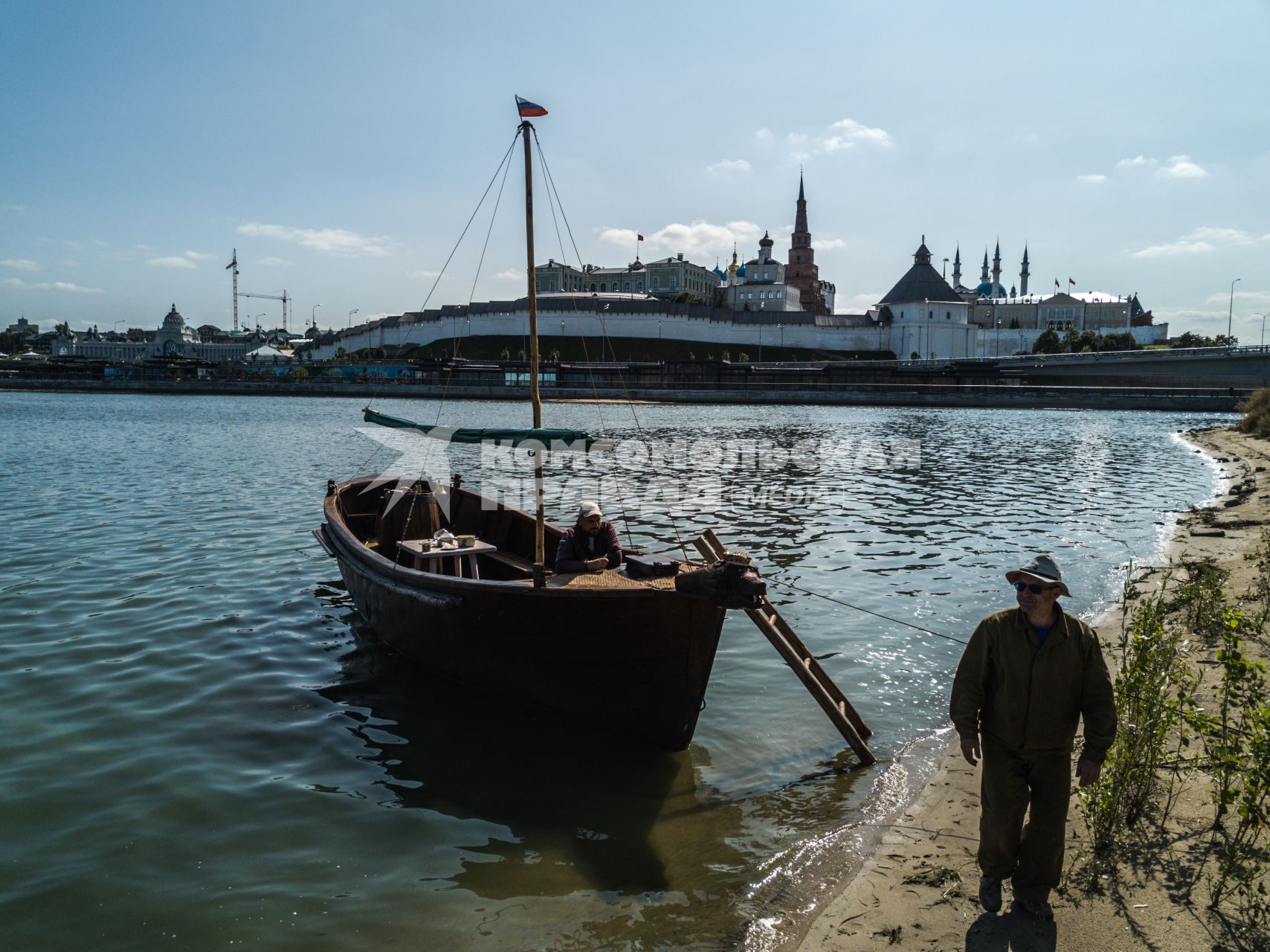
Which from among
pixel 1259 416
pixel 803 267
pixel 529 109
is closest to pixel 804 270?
pixel 803 267

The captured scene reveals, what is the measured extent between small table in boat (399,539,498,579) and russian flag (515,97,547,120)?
602 centimetres

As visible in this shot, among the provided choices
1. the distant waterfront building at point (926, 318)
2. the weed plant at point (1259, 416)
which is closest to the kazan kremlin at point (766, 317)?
the distant waterfront building at point (926, 318)

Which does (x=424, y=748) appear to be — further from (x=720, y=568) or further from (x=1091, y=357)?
(x=1091, y=357)

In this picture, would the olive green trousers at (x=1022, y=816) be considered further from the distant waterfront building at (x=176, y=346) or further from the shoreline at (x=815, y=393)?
the distant waterfront building at (x=176, y=346)

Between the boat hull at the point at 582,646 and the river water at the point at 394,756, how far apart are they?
39 cm

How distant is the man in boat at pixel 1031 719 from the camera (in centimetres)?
434

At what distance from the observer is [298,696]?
9.12 meters

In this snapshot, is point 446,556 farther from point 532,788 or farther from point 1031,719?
point 1031,719

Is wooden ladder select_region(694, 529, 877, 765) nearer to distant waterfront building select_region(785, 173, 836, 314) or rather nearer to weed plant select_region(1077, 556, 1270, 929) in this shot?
weed plant select_region(1077, 556, 1270, 929)

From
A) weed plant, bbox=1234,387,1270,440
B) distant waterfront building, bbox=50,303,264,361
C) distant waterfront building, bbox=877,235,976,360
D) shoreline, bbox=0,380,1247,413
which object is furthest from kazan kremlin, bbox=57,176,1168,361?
weed plant, bbox=1234,387,1270,440

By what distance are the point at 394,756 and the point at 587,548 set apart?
2.83 m

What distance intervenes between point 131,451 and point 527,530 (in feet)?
99.0

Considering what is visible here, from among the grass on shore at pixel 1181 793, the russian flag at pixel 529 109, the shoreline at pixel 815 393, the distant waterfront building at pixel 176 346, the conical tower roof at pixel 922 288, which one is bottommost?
the grass on shore at pixel 1181 793

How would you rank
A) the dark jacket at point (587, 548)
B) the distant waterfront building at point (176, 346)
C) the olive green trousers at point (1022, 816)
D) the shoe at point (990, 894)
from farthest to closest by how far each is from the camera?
the distant waterfront building at point (176, 346) < the dark jacket at point (587, 548) < the shoe at point (990, 894) < the olive green trousers at point (1022, 816)
